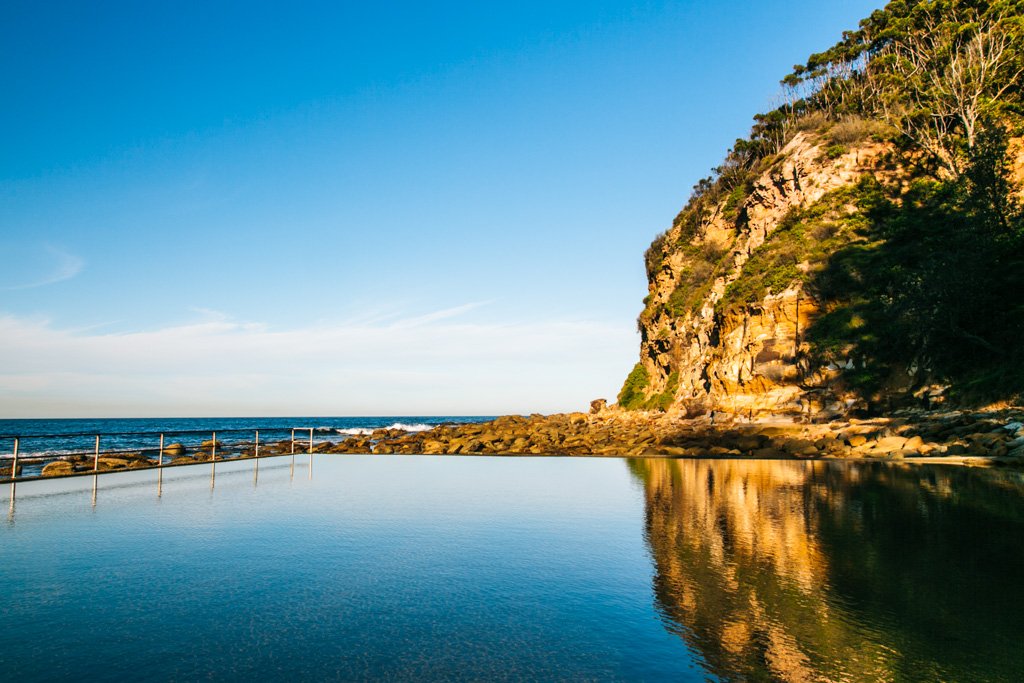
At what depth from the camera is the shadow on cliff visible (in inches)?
1063

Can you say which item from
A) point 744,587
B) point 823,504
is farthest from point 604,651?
point 823,504

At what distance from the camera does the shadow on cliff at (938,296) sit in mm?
27000

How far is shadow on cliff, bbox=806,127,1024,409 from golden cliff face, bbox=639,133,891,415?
1.89m

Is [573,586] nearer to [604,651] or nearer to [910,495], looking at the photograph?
[604,651]

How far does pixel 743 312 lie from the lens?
40.0m

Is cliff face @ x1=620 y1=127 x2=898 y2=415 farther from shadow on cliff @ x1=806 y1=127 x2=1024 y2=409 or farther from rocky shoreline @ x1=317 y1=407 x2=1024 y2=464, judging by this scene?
rocky shoreline @ x1=317 y1=407 x2=1024 y2=464

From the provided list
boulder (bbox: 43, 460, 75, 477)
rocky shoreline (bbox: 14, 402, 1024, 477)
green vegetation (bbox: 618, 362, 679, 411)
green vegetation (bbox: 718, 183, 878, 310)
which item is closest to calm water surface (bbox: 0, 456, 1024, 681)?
boulder (bbox: 43, 460, 75, 477)

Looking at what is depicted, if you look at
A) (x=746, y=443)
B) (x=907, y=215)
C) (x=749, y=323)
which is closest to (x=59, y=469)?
(x=746, y=443)

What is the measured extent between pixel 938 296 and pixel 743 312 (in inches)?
521

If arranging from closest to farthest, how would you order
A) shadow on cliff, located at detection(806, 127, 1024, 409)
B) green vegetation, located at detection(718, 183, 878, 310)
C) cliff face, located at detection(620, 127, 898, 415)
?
shadow on cliff, located at detection(806, 127, 1024, 409), cliff face, located at detection(620, 127, 898, 415), green vegetation, located at detection(718, 183, 878, 310)

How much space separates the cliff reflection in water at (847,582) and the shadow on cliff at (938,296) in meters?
17.2

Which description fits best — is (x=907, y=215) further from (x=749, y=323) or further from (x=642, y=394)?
(x=642, y=394)

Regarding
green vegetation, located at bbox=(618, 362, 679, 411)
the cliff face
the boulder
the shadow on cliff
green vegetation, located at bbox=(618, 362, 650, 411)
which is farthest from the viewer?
green vegetation, located at bbox=(618, 362, 650, 411)

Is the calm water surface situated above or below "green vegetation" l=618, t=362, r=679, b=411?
below
